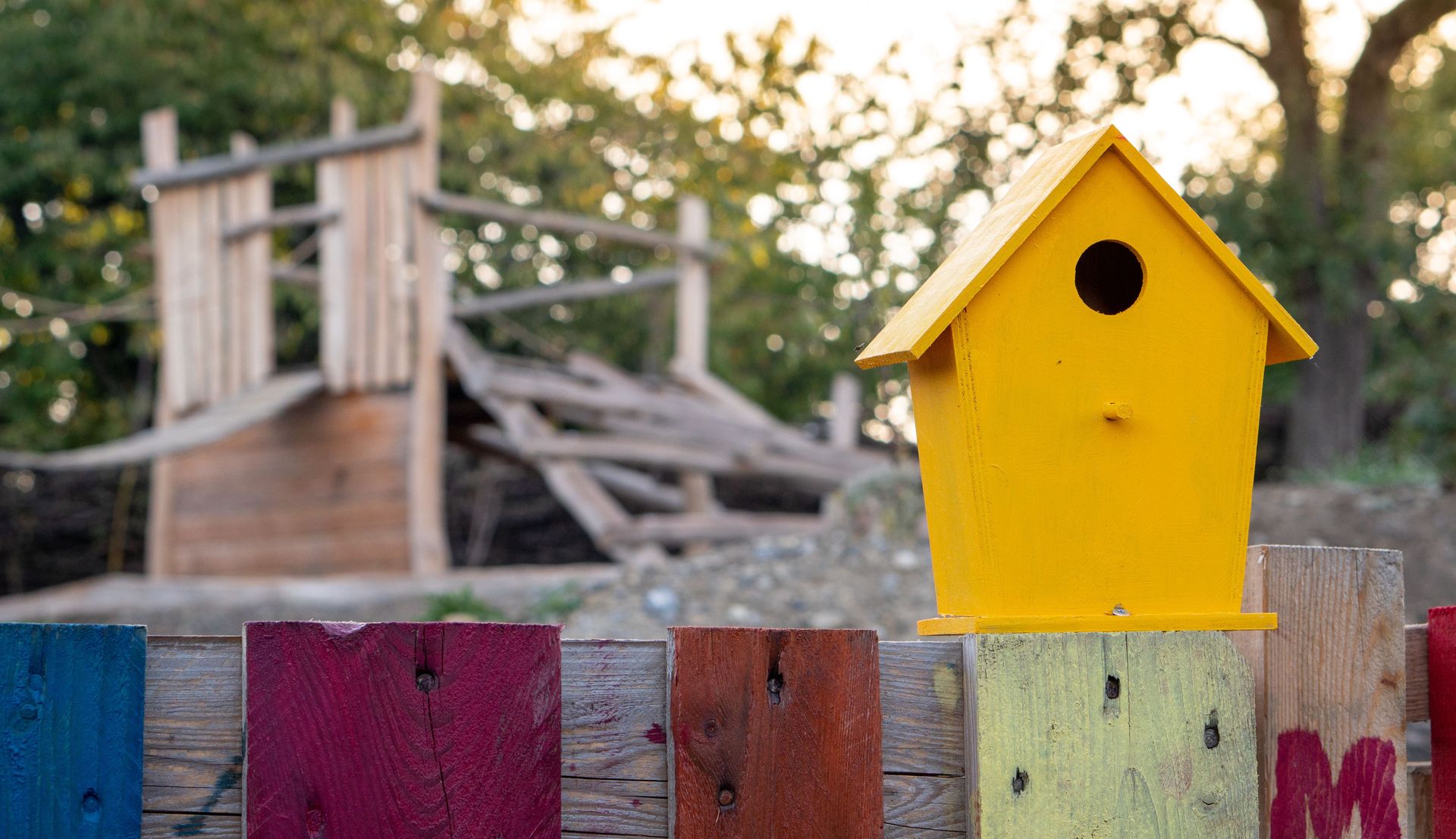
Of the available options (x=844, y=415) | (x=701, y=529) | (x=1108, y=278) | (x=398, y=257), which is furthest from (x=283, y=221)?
(x=1108, y=278)

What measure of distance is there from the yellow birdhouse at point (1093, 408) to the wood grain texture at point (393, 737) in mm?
561

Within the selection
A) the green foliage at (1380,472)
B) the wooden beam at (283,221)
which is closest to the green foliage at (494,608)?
the wooden beam at (283,221)

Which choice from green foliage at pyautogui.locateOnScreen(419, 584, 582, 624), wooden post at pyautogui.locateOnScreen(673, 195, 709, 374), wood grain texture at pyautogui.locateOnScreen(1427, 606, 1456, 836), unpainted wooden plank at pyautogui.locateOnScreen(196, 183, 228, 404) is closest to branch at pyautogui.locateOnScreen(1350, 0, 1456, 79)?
wooden post at pyautogui.locateOnScreen(673, 195, 709, 374)

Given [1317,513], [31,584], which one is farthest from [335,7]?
[1317,513]

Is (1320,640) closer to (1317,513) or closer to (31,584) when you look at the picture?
(1317,513)

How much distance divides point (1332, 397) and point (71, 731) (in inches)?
475

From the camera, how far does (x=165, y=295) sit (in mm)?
9688

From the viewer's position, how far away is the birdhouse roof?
1.70 meters

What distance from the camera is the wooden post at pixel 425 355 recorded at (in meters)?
9.11

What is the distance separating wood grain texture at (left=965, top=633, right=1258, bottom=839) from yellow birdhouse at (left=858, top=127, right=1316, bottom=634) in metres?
0.07

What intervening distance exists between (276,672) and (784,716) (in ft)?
1.80

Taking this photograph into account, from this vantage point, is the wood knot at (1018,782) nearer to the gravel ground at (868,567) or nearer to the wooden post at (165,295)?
the gravel ground at (868,567)

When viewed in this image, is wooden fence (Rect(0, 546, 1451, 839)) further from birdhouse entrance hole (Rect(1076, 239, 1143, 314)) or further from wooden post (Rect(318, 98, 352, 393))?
wooden post (Rect(318, 98, 352, 393))

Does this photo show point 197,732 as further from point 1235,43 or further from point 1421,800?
point 1235,43
